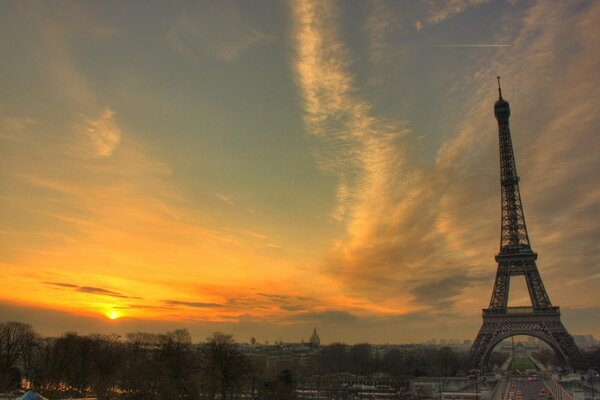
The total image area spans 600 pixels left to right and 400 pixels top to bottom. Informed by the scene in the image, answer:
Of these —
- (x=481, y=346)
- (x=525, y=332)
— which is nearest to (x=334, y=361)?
(x=481, y=346)

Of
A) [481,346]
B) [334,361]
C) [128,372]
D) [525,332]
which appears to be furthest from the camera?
[334,361]

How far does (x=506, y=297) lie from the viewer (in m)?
78.3

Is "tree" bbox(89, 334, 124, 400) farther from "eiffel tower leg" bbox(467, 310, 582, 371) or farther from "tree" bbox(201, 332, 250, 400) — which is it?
"eiffel tower leg" bbox(467, 310, 582, 371)

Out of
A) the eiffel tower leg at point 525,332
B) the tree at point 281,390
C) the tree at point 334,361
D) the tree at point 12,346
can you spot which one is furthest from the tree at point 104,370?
the tree at point 334,361

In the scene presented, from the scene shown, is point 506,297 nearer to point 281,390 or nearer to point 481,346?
point 481,346

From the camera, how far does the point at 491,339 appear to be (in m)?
76.4

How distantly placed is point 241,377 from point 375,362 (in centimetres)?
7033

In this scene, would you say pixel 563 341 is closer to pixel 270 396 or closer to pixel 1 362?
pixel 270 396

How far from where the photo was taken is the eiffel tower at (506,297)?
7362 cm

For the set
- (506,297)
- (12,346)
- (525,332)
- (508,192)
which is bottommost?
(12,346)

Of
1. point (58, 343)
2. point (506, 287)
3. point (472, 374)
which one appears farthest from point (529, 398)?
point (58, 343)

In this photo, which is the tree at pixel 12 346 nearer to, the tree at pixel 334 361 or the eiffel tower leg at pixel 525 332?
the eiffel tower leg at pixel 525 332

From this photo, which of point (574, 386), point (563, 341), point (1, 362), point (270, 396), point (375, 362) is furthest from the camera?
point (375, 362)

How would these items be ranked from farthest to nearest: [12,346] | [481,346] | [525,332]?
[481,346], [525,332], [12,346]
